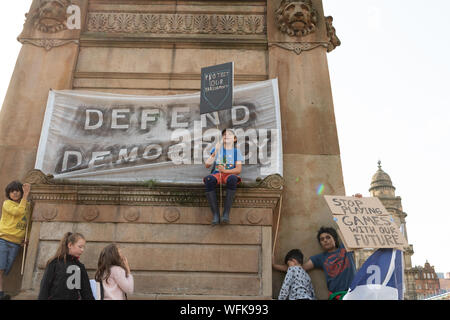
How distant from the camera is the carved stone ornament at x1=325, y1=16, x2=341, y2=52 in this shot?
1122 centimetres

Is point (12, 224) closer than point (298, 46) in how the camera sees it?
Yes

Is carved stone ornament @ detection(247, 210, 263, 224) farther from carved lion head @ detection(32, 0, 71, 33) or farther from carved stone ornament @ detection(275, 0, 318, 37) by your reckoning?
carved lion head @ detection(32, 0, 71, 33)

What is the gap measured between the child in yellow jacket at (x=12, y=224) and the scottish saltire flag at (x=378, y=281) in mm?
5683

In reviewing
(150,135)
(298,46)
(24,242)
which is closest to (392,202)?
(298,46)

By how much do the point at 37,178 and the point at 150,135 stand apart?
2418 millimetres

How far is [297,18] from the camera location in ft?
35.0

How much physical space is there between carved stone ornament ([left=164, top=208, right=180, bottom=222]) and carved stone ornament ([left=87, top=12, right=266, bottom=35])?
4998 millimetres

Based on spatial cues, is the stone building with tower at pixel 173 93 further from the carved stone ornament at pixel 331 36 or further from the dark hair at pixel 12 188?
the dark hair at pixel 12 188

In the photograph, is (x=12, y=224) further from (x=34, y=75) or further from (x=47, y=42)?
(x=47, y=42)

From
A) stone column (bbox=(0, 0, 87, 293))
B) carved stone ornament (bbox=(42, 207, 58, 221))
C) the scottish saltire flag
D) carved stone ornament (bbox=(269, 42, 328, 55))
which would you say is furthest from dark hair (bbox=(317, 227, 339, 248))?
stone column (bbox=(0, 0, 87, 293))

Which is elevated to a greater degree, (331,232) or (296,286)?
(331,232)

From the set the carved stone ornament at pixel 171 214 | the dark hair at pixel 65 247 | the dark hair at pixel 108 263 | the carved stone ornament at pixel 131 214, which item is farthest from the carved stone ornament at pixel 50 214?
the dark hair at pixel 108 263

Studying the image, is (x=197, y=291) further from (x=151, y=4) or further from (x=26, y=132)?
(x=151, y=4)

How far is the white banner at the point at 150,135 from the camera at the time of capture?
905cm
